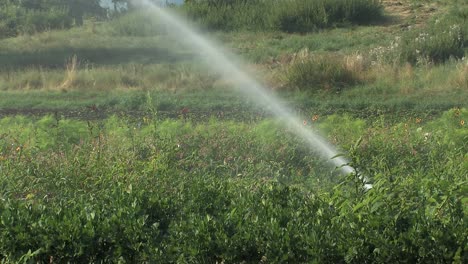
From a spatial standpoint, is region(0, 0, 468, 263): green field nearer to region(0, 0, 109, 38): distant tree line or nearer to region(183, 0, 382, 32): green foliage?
region(183, 0, 382, 32): green foliage

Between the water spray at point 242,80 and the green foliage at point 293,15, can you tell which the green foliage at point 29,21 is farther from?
the green foliage at point 293,15

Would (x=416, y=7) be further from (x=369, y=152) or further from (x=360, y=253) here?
(x=360, y=253)

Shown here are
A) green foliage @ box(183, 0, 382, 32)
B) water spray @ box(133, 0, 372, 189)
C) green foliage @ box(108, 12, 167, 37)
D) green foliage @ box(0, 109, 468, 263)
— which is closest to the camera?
green foliage @ box(0, 109, 468, 263)

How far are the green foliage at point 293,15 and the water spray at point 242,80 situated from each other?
897mm

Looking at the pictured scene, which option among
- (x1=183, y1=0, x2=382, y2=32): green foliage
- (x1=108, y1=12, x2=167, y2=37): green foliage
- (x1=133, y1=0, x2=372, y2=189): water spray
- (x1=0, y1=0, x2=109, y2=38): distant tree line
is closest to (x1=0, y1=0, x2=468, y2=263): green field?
(x1=133, y1=0, x2=372, y2=189): water spray

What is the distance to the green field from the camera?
3896 millimetres

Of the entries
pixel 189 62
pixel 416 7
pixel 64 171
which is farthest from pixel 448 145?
pixel 416 7

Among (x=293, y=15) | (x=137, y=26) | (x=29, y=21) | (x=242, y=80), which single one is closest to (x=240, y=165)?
(x=242, y=80)

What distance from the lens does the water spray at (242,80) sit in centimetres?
730

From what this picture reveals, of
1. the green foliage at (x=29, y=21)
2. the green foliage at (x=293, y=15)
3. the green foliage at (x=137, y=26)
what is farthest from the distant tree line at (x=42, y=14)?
the green foliage at (x=293, y=15)

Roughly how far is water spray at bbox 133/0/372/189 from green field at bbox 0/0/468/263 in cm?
16

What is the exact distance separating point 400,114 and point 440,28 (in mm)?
9204

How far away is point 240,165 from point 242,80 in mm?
7733

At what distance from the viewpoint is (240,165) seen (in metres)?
6.71
